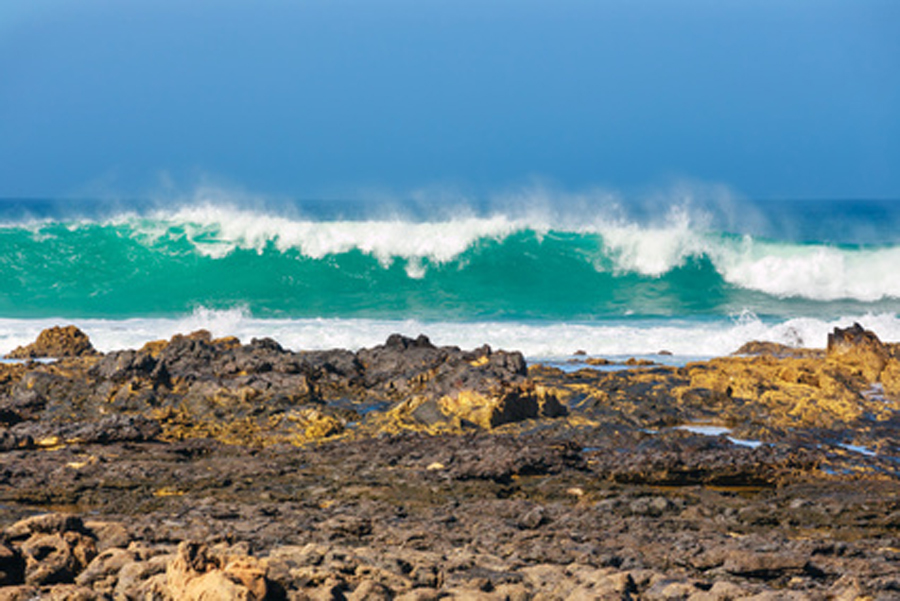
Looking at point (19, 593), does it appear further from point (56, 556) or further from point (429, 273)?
point (429, 273)

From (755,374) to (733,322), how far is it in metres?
10.8

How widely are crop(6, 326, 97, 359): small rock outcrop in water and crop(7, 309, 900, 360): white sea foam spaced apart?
96.8 inches

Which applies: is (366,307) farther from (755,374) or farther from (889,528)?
(889,528)

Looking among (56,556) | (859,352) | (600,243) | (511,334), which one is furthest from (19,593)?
(600,243)

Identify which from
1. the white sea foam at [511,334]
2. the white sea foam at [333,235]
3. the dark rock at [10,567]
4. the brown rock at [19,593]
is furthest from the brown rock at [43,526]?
the white sea foam at [333,235]

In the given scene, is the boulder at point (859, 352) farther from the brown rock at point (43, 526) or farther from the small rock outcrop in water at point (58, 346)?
the small rock outcrop in water at point (58, 346)

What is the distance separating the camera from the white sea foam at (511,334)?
16328 millimetres

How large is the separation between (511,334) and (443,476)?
37.0ft

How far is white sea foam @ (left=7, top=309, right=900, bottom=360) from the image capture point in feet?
53.6

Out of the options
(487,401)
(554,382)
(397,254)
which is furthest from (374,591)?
(397,254)

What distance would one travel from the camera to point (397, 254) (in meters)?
28.8

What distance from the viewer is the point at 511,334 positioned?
1792 centimetres

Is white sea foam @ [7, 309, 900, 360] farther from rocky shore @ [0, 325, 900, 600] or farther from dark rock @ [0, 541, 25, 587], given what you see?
dark rock @ [0, 541, 25, 587]

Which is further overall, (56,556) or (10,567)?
(56,556)
